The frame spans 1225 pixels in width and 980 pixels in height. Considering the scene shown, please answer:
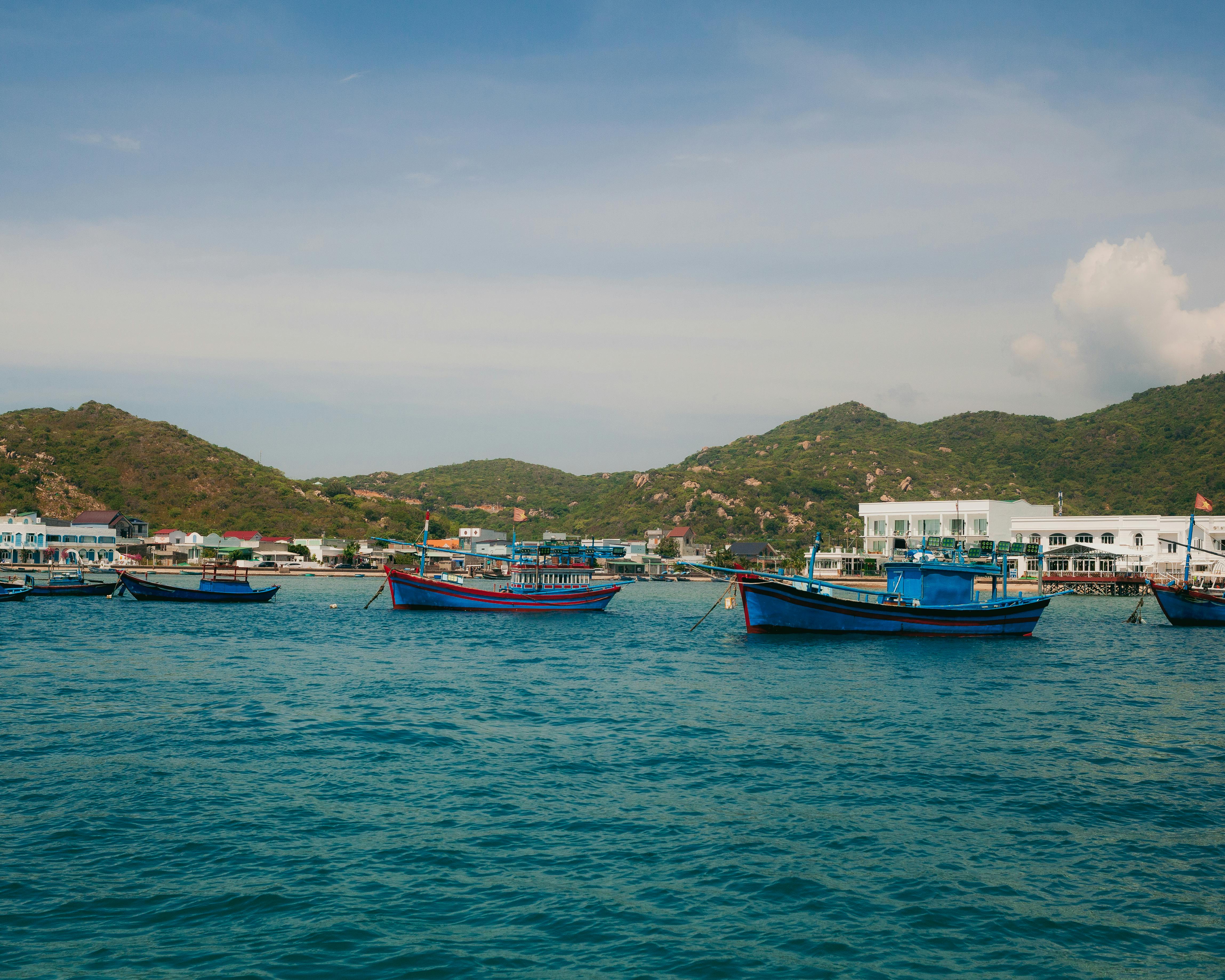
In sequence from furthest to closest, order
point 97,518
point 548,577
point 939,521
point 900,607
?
point 97,518 < point 939,521 < point 548,577 < point 900,607

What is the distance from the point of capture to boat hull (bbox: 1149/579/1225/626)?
53.2 meters

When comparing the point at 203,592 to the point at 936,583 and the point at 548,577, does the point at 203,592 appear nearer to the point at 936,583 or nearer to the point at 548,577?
the point at 548,577

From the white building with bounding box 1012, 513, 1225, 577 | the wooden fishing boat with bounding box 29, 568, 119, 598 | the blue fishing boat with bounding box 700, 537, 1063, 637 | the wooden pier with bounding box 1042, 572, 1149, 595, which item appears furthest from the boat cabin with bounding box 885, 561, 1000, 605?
the wooden fishing boat with bounding box 29, 568, 119, 598

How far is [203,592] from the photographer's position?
66.6 metres

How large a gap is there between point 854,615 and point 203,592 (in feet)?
164

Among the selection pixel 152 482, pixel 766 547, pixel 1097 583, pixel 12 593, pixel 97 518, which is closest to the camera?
pixel 12 593

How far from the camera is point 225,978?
28.4 ft

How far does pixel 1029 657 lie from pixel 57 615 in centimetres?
5306

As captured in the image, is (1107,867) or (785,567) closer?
(1107,867)

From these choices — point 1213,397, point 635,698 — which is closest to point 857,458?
point 1213,397

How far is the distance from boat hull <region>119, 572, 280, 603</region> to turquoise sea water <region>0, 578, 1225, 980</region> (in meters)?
39.2

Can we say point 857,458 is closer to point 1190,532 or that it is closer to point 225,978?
point 1190,532

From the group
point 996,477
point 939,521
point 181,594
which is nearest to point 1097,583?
point 939,521

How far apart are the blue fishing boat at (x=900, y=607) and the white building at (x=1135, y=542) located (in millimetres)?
55332
